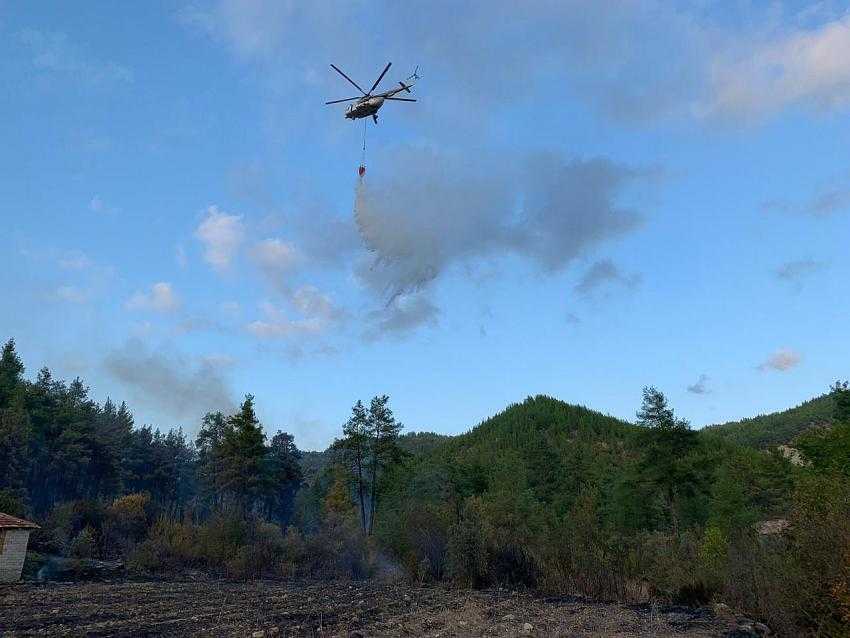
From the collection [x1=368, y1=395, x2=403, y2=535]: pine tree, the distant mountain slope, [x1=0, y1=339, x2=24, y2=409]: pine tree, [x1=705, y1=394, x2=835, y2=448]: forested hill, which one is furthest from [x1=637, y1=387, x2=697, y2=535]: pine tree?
[x1=705, y1=394, x2=835, y2=448]: forested hill

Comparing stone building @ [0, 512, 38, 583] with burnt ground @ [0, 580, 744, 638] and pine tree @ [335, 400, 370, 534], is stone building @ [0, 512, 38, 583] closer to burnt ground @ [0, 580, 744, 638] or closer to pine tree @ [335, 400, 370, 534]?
burnt ground @ [0, 580, 744, 638]

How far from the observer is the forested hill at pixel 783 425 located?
14671 cm

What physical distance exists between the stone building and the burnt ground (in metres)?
1.65

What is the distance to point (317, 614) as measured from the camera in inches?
730

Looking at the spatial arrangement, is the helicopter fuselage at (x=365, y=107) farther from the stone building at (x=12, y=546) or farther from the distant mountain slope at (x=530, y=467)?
the distant mountain slope at (x=530, y=467)

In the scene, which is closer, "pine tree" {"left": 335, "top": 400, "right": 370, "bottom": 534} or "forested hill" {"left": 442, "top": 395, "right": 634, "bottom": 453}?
"pine tree" {"left": 335, "top": 400, "right": 370, "bottom": 534}

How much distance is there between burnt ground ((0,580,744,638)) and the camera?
15.4m

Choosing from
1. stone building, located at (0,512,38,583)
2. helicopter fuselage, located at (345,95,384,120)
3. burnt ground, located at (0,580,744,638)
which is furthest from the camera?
stone building, located at (0,512,38,583)

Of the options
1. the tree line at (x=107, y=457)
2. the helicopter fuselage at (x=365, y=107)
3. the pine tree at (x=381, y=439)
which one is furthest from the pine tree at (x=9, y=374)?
the helicopter fuselage at (x=365, y=107)

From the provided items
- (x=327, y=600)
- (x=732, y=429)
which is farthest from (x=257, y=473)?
(x=732, y=429)

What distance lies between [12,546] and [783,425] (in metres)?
182

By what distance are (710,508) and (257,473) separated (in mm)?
43093

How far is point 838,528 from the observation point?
1162 centimetres

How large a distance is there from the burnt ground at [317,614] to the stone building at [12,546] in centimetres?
165
